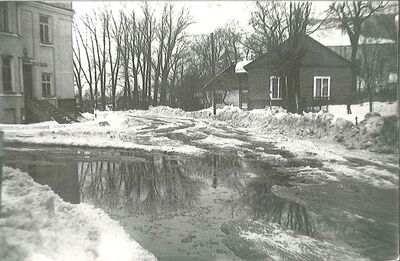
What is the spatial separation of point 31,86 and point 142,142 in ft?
12.9

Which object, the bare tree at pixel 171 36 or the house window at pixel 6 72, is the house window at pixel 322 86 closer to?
the bare tree at pixel 171 36

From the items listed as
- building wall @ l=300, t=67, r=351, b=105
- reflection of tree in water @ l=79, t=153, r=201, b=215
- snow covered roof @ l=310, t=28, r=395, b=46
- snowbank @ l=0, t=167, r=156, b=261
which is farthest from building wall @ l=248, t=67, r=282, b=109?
snowbank @ l=0, t=167, r=156, b=261

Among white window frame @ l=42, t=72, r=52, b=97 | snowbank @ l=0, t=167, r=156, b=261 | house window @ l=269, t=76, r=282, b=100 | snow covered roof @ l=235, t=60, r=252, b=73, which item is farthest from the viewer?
snow covered roof @ l=235, t=60, r=252, b=73

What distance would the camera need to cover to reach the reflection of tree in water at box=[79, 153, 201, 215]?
3.36 metres

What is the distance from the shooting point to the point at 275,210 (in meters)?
3.54

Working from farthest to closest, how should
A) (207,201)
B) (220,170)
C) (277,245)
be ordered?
(220,170) < (207,201) < (277,245)

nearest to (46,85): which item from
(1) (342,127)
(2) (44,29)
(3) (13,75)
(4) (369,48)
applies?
(3) (13,75)

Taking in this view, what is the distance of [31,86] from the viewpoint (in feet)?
9.77

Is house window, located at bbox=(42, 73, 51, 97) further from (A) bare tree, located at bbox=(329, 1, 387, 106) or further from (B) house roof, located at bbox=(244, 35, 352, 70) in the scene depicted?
(A) bare tree, located at bbox=(329, 1, 387, 106)

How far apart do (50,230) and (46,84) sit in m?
1.29

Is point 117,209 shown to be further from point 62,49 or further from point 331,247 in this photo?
point 331,247

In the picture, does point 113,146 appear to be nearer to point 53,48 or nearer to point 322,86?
point 53,48

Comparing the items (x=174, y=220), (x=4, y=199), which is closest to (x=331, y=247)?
(x=174, y=220)

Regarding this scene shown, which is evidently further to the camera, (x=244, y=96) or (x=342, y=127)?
(x=244, y=96)
